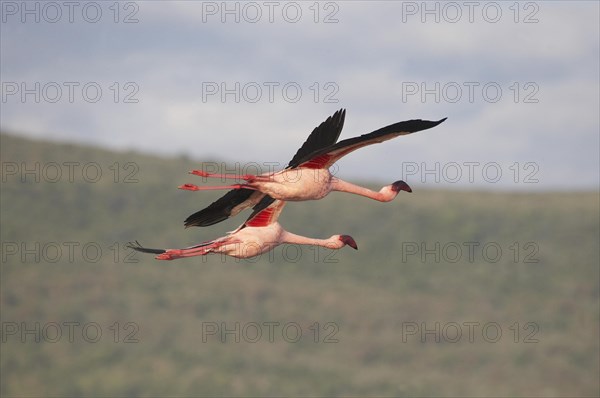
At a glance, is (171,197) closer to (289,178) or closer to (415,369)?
(415,369)

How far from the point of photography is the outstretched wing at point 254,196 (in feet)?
55.7

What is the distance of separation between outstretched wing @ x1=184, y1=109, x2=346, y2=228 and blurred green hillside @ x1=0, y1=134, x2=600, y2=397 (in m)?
49.8

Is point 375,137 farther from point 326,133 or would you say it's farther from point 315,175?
point 326,133

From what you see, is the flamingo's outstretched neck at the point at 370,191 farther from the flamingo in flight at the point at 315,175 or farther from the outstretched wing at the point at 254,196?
the outstretched wing at the point at 254,196

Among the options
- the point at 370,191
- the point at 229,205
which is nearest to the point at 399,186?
the point at 370,191

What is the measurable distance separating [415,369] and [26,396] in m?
22.4

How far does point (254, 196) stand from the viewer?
17.6 metres

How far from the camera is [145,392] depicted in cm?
6738

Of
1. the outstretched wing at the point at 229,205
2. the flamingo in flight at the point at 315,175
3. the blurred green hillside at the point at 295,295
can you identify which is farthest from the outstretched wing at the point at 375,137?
the blurred green hillside at the point at 295,295

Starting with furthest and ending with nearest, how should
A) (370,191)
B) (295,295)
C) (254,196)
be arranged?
(295,295), (254,196), (370,191)

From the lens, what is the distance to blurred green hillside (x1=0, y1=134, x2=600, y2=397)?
226 feet

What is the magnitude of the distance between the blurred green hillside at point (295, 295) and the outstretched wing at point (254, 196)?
49817 millimetres

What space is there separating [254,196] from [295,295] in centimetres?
6088

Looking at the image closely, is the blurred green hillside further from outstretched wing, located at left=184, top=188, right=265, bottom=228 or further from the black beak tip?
the black beak tip
